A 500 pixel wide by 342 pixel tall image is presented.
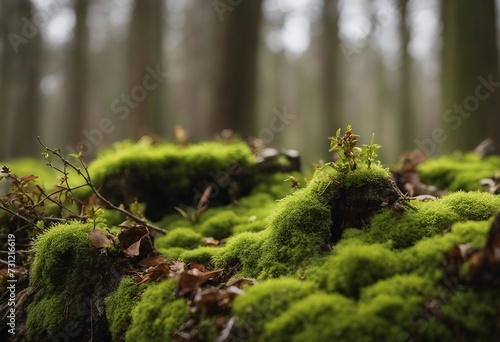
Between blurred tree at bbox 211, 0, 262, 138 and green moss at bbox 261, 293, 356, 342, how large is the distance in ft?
17.7

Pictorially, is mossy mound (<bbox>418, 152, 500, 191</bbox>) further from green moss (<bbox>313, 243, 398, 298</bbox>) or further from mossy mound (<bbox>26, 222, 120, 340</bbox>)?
mossy mound (<bbox>26, 222, 120, 340</bbox>)

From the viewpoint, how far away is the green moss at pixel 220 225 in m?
3.46

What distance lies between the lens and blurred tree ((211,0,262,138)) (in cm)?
711

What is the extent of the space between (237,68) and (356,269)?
572cm

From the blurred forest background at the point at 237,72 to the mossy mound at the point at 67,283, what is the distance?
1295mm

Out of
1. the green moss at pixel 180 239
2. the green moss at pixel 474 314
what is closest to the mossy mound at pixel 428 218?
the green moss at pixel 474 314

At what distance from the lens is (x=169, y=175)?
3.99 m

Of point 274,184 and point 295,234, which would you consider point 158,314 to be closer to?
point 295,234

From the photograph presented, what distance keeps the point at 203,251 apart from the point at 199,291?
0.74 metres

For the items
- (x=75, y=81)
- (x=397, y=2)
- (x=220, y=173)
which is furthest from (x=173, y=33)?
(x=220, y=173)

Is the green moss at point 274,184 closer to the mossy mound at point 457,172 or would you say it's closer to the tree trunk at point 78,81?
the mossy mound at point 457,172

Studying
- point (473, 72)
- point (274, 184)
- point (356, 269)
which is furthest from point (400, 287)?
point (473, 72)

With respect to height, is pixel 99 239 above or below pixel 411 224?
above

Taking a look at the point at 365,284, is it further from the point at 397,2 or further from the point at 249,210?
the point at 397,2
